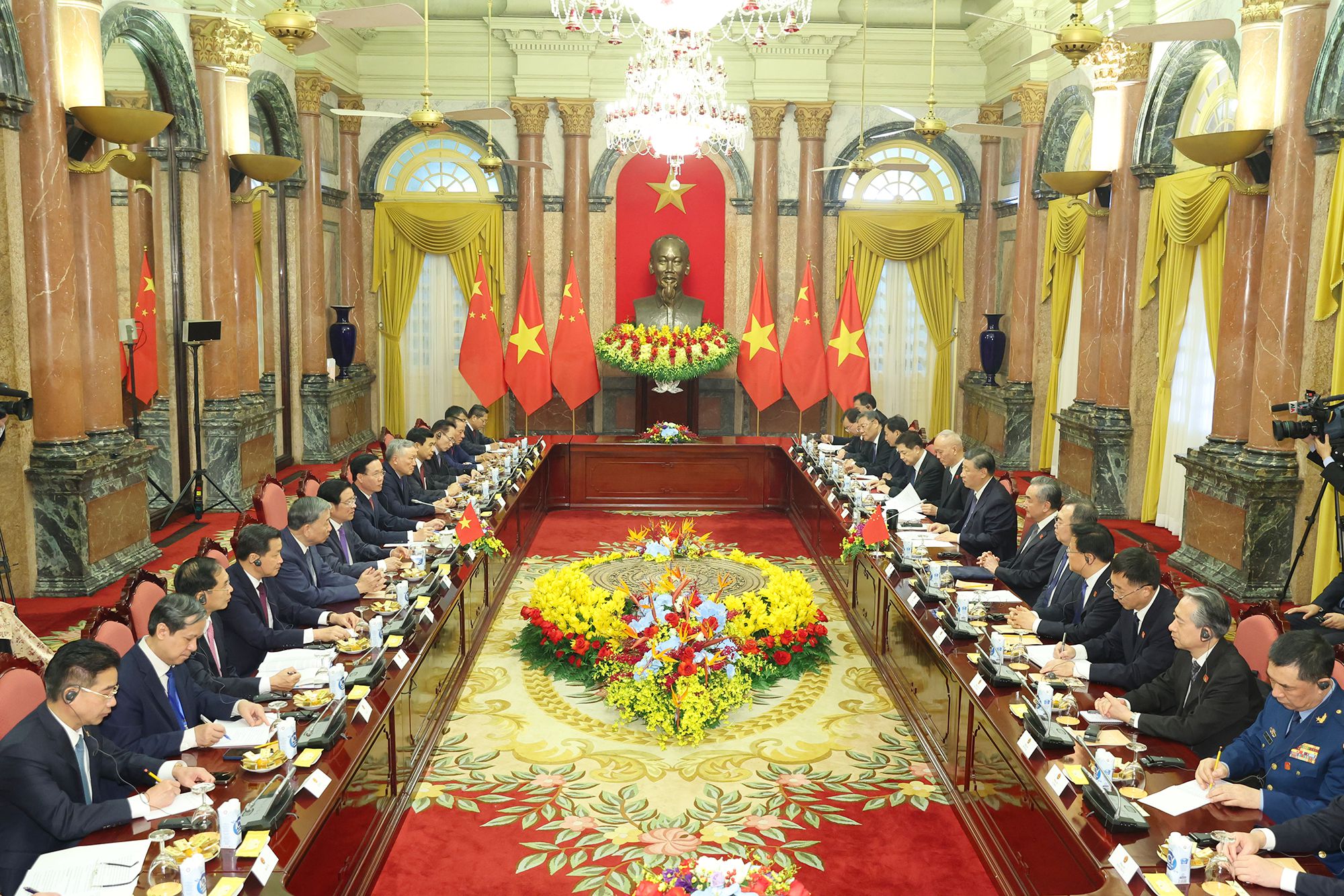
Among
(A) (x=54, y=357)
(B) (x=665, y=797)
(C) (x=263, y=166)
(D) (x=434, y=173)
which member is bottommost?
(B) (x=665, y=797)

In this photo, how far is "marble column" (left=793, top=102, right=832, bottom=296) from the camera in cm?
1359

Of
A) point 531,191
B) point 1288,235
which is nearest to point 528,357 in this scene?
point 531,191

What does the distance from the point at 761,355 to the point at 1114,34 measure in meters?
6.35

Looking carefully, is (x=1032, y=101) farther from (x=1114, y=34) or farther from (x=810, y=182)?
(x=1114, y=34)

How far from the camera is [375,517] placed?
7.20m

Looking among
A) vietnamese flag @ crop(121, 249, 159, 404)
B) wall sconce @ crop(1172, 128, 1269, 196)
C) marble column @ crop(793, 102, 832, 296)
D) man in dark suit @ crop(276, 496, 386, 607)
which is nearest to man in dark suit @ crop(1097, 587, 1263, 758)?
man in dark suit @ crop(276, 496, 386, 607)

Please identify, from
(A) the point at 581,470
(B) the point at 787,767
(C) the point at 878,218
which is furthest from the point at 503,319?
(B) the point at 787,767

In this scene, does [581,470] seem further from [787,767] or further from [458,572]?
[787,767]

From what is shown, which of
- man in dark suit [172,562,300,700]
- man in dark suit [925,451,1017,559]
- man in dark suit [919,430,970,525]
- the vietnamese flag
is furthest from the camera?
the vietnamese flag

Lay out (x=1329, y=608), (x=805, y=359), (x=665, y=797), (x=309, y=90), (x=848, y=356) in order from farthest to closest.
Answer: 1. (x=309, y=90)
2. (x=805, y=359)
3. (x=848, y=356)
4. (x=1329, y=608)
5. (x=665, y=797)

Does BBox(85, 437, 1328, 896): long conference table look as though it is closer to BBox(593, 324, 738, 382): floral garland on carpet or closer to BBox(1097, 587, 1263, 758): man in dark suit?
BBox(1097, 587, 1263, 758): man in dark suit

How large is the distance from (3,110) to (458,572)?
160 inches

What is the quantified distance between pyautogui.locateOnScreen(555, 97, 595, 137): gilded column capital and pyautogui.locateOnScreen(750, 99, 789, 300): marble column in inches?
78.5

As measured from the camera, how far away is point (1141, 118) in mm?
9633
